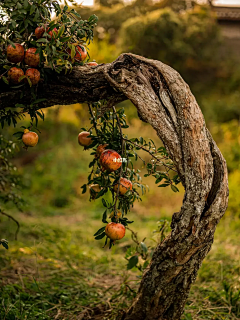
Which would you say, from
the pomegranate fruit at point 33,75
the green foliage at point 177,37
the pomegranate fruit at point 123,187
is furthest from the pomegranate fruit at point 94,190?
the green foliage at point 177,37

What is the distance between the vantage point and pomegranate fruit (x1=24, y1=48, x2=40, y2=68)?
1.48 meters

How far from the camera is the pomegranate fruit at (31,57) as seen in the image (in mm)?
1481

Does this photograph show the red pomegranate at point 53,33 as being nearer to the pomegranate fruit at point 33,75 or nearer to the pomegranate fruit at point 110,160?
the pomegranate fruit at point 33,75

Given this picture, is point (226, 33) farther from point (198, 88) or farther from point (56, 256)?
point (56, 256)

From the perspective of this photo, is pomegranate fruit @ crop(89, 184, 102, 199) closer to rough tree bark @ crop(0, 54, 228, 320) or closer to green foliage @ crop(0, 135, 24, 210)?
rough tree bark @ crop(0, 54, 228, 320)

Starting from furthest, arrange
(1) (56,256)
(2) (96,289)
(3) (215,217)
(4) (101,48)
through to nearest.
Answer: (4) (101,48) → (1) (56,256) → (2) (96,289) → (3) (215,217)

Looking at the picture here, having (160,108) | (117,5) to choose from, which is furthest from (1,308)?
(117,5)

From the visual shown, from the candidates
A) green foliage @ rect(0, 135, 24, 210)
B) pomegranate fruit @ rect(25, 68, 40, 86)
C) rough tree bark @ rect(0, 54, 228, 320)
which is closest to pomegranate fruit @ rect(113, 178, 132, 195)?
rough tree bark @ rect(0, 54, 228, 320)

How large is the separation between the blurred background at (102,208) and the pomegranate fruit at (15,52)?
1.58ft

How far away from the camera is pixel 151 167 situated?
176cm

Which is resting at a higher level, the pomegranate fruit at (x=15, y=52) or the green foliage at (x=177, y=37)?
the green foliage at (x=177, y=37)

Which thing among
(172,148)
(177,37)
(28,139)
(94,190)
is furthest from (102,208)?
(177,37)

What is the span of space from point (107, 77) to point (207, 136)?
1.76 ft

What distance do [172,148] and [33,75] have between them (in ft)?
2.36
